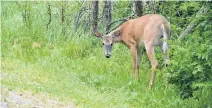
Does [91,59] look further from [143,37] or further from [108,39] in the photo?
[143,37]

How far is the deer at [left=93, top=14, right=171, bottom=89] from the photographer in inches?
389

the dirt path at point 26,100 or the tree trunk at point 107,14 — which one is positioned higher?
the tree trunk at point 107,14

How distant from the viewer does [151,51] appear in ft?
32.7

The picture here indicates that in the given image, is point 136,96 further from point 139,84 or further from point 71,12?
point 71,12

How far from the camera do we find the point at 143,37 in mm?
10312

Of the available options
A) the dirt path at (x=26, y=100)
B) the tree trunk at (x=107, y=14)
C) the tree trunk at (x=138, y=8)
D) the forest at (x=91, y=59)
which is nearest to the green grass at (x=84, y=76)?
the forest at (x=91, y=59)

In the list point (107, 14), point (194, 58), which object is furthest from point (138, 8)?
point (194, 58)

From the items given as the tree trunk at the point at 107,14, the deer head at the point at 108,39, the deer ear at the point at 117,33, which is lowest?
the deer head at the point at 108,39

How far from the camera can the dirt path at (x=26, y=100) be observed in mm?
7295

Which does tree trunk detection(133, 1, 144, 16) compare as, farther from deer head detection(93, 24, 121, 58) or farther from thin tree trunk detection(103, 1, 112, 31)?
deer head detection(93, 24, 121, 58)

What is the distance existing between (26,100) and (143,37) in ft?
11.2

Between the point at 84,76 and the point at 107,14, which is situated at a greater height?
the point at 107,14

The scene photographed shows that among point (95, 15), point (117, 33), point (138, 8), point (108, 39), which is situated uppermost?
point (138, 8)

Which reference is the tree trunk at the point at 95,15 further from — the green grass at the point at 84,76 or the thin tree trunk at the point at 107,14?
the thin tree trunk at the point at 107,14
